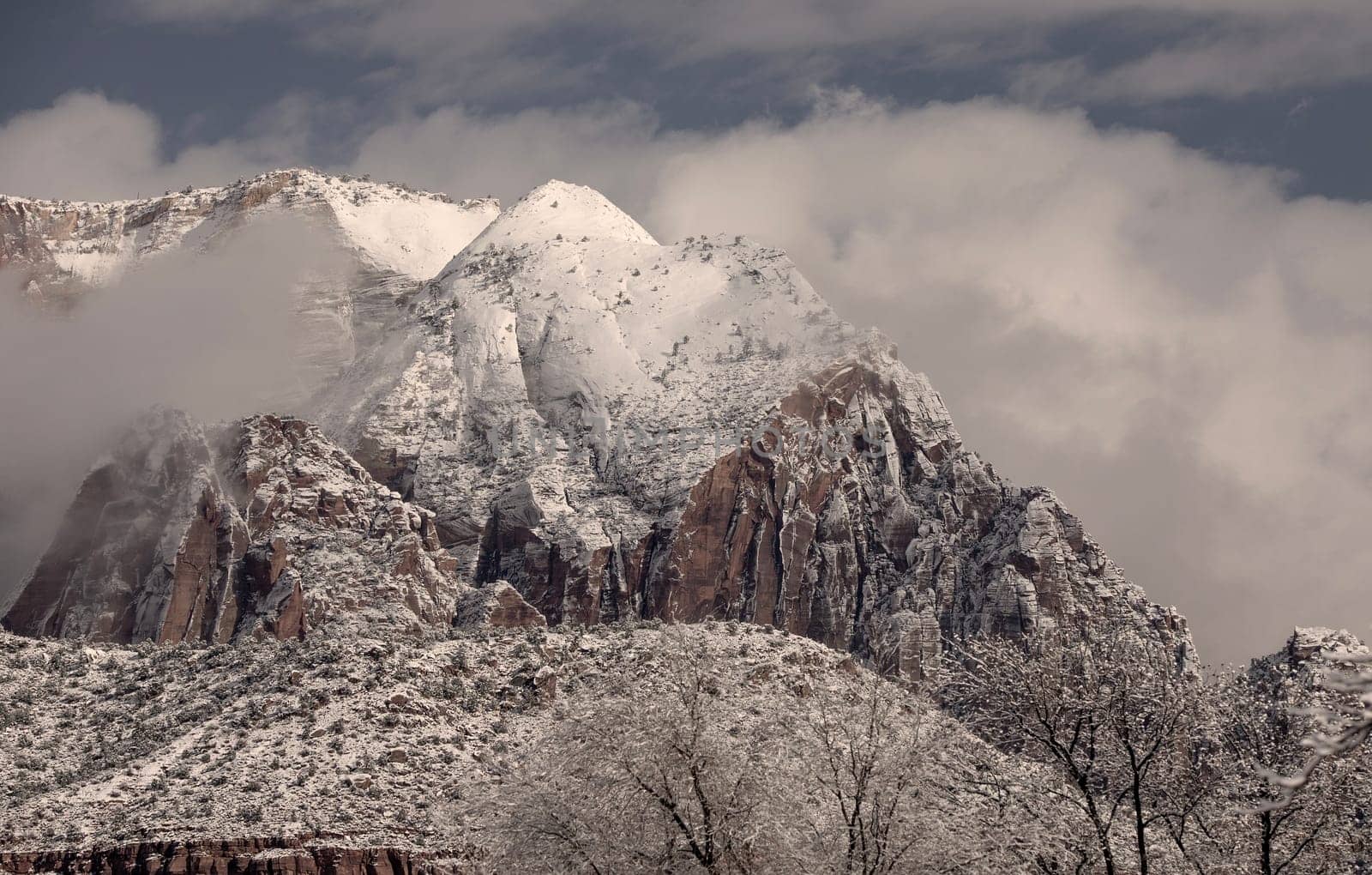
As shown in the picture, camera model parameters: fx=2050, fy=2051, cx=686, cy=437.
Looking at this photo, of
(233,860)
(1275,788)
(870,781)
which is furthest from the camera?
(233,860)

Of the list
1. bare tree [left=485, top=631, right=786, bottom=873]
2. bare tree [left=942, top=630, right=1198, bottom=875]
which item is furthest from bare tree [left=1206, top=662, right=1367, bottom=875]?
bare tree [left=485, top=631, right=786, bottom=873]

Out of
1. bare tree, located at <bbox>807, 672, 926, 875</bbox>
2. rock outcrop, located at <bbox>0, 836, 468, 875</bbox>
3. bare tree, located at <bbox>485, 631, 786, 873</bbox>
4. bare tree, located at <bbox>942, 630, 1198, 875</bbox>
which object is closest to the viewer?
bare tree, located at <bbox>485, 631, 786, 873</bbox>

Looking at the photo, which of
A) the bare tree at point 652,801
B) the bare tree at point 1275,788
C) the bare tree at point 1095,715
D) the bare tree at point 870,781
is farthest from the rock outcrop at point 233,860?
the bare tree at point 1275,788

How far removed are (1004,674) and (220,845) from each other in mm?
52686

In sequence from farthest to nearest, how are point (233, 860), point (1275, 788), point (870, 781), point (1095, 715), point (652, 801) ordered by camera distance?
point (233, 860) → point (1275, 788) → point (1095, 715) → point (870, 781) → point (652, 801)

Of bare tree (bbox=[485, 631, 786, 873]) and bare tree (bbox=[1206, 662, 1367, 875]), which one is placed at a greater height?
bare tree (bbox=[1206, 662, 1367, 875])

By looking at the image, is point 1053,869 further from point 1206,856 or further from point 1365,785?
point 1365,785

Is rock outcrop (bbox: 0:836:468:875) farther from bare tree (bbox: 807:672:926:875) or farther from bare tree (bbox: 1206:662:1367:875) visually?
bare tree (bbox: 1206:662:1367:875)

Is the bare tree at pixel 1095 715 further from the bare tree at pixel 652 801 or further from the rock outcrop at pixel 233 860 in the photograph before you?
the rock outcrop at pixel 233 860

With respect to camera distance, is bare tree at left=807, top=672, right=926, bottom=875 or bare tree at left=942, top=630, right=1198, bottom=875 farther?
bare tree at left=942, top=630, right=1198, bottom=875

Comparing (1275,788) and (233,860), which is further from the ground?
(1275,788)

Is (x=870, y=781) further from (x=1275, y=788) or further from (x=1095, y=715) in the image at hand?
(x=1275, y=788)

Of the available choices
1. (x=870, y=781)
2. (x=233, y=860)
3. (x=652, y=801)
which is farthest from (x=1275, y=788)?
(x=233, y=860)

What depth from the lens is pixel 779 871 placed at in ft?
255
